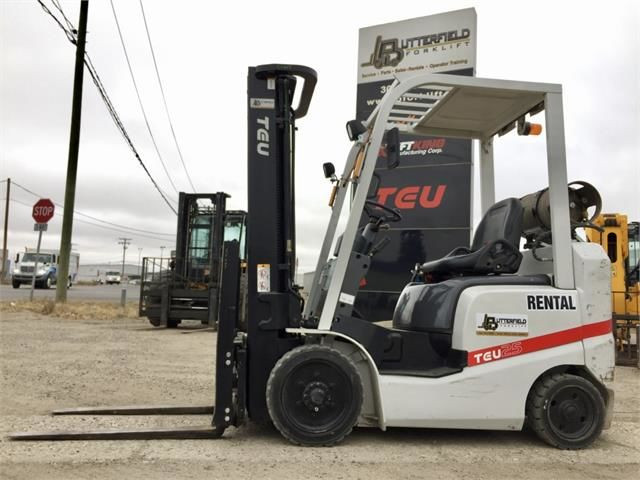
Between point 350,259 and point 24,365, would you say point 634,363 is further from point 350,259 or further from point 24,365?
point 24,365

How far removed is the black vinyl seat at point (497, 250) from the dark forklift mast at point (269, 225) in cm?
141

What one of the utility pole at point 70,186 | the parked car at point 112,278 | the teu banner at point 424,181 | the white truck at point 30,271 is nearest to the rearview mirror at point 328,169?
the teu banner at point 424,181

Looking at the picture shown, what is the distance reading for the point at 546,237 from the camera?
475cm

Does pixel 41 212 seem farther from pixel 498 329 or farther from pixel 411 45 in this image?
pixel 498 329

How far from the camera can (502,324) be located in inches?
168

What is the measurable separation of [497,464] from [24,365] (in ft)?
20.2

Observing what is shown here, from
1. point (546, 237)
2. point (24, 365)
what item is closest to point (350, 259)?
point (546, 237)

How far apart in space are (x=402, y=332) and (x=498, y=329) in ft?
2.35

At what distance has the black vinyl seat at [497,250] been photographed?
181 inches

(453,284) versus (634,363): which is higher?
(453,284)

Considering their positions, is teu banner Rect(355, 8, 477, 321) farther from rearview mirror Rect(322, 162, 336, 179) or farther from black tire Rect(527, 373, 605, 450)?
black tire Rect(527, 373, 605, 450)

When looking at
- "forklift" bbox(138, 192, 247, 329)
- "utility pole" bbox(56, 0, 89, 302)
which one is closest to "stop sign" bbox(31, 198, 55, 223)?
"utility pole" bbox(56, 0, 89, 302)

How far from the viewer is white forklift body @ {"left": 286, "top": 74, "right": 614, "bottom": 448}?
4.16 metres

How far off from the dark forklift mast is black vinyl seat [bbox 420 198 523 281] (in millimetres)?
1414
